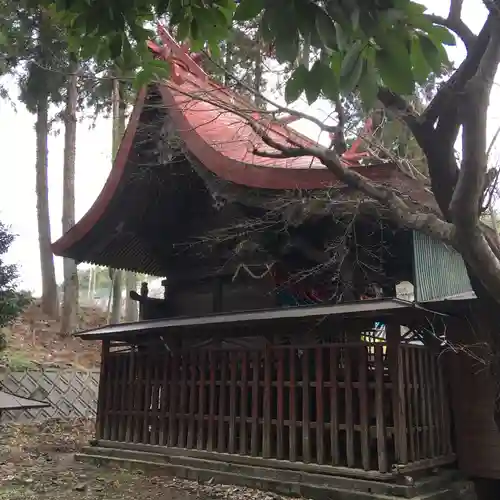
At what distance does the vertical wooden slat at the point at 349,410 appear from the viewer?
5.92m

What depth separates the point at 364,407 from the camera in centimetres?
592

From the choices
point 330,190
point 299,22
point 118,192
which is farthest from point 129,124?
point 299,22

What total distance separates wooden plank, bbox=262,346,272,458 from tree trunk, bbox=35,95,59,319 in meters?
15.3

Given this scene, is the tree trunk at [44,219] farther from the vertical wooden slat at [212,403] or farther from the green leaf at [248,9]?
the green leaf at [248,9]

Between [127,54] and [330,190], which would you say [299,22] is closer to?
[127,54]

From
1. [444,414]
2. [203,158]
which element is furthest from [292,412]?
[203,158]

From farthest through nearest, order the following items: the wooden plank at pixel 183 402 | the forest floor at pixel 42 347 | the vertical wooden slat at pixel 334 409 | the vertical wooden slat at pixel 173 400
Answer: the forest floor at pixel 42 347 < the vertical wooden slat at pixel 173 400 < the wooden plank at pixel 183 402 < the vertical wooden slat at pixel 334 409

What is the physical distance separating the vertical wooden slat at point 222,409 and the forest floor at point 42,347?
8621mm

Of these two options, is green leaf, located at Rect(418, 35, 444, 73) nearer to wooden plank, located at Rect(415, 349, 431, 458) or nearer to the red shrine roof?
the red shrine roof

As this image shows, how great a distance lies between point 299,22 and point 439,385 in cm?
576

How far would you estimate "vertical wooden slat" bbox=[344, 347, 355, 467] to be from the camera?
5922mm

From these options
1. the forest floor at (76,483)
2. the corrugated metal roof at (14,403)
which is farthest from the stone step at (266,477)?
the corrugated metal roof at (14,403)

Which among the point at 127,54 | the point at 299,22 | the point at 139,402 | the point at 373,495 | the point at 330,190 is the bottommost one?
the point at 373,495

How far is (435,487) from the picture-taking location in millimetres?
5918
